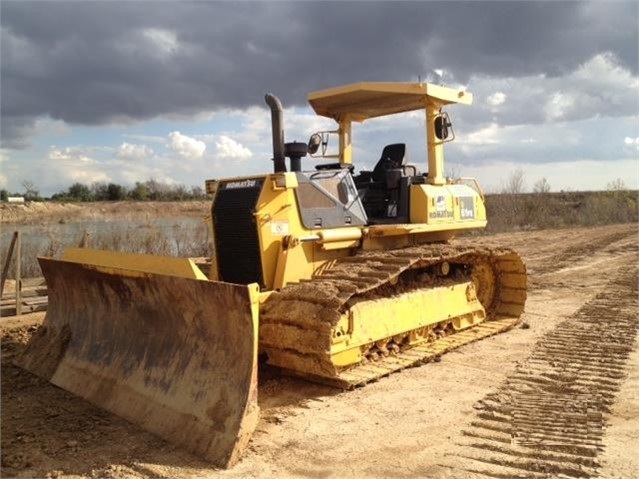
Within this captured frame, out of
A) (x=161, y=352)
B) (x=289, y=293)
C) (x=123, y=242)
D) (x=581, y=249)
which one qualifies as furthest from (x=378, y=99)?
(x=581, y=249)

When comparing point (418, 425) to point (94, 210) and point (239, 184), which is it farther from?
point (94, 210)

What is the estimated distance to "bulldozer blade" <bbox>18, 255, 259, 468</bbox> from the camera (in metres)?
4.33

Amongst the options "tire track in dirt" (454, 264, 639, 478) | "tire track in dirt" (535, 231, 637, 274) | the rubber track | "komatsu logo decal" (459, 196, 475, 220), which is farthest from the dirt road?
"tire track in dirt" (535, 231, 637, 274)

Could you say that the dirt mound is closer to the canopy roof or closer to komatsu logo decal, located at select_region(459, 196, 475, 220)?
the canopy roof

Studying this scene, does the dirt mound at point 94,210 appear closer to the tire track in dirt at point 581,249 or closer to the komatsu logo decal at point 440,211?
the tire track in dirt at point 581,249

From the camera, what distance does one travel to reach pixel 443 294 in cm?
716

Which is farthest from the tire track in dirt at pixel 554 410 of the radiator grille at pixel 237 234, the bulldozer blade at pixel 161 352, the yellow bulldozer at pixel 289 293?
the radiator grille at pixel 237 234

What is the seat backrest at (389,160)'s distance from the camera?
792cm

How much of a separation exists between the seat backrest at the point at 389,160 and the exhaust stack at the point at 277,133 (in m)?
1.92

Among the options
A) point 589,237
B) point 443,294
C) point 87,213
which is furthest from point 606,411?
point 87,213

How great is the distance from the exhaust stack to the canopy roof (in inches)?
55.5

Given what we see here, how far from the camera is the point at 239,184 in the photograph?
251 inches

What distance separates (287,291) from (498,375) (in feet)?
7.45

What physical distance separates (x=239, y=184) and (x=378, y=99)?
2.34 m
